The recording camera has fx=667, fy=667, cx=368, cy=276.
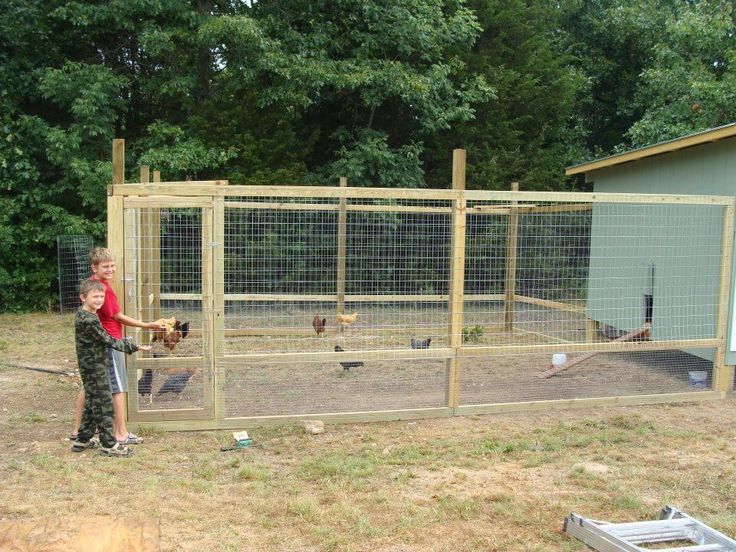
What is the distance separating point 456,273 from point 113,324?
2690 millimetres

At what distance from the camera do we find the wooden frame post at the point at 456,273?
5.49 metres

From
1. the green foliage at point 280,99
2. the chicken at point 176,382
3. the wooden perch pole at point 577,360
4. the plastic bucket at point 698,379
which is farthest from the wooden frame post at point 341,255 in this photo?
the plastic bucket at point 698,379

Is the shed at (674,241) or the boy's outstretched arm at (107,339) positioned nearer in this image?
the boy's outstretched arm at (107,339)

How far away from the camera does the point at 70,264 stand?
1219 centimetres

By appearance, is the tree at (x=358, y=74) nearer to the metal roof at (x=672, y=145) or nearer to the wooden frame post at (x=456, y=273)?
the metal roof at (x=672, y=145)

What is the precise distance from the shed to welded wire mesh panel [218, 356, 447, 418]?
2.16 meters

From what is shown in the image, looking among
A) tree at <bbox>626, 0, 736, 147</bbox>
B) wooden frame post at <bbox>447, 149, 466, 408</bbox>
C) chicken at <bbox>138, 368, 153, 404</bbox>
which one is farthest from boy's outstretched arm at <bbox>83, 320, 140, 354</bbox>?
tree at <bbox>626, 0, 736, 147</bbox>

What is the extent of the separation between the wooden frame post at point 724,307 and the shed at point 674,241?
0.11 m

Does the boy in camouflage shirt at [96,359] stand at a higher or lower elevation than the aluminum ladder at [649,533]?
higher

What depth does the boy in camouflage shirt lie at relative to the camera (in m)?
4.48

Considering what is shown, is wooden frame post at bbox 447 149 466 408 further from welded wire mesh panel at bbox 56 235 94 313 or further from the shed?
welded wire mesh panel at bbox 56 235 94 313

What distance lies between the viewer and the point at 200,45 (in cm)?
1319

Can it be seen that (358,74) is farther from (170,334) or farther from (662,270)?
(170,334)

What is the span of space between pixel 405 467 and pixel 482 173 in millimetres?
11522
